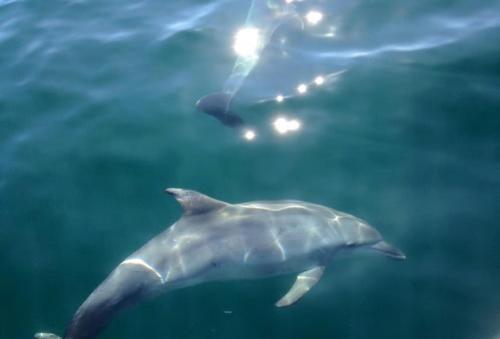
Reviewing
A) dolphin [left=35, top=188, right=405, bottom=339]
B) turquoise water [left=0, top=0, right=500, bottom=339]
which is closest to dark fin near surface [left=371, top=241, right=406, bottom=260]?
dolphin [left=35, top=188, right=405, bottom=339]

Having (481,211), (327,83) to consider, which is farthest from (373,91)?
(481,211)

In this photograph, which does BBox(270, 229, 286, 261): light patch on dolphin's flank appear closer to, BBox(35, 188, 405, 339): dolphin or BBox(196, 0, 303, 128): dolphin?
BBox(35, 188, 405, 339): dolphin

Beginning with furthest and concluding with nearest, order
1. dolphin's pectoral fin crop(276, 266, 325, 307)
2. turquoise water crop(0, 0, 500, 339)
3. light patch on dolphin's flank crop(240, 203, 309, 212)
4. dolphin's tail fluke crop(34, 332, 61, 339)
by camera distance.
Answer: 1. light patch on dolphin's flank crop(240, 203, 309, 212)
2. turquoise water crop(0, 0, 500, 339)
3. dolphin's pectoral fin crop(276, 266, 325, 307)
4. dolphin's tail fluke crop(34, 332, 61, 339)

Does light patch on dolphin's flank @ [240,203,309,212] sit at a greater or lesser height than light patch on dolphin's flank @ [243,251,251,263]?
greater

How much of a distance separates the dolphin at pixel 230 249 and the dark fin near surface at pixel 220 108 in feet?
7.84

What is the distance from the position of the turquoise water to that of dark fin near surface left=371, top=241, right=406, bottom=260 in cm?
21

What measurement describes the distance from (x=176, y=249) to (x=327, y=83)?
524 centimetres

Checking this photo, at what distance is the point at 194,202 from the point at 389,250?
311 cm

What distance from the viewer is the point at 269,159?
9.82m

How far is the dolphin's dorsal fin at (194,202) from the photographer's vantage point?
26.1 ft

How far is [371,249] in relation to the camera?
27.5ft

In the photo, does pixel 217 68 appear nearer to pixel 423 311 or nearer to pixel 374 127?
pixel 374 127

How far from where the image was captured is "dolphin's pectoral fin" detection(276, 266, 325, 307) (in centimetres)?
764

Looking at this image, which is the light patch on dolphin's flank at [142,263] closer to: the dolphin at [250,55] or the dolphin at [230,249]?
the dolphin at [230,249]
